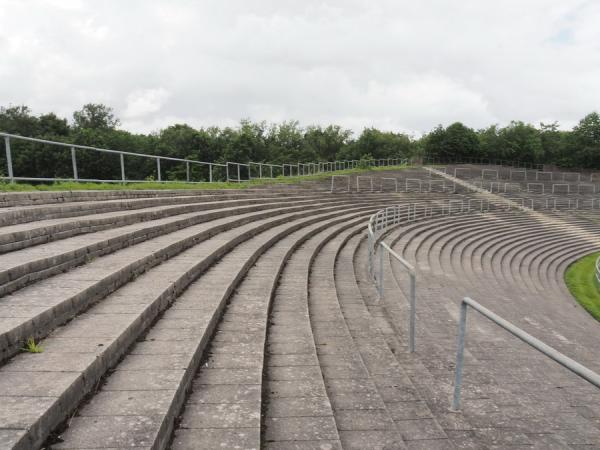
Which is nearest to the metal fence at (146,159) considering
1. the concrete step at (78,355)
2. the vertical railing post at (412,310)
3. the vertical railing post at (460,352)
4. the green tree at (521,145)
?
the concrete step at (78,355)

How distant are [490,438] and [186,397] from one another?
85.1 inches

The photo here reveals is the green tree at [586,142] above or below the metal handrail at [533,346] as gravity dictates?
above

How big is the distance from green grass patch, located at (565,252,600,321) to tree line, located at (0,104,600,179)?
37770 mm

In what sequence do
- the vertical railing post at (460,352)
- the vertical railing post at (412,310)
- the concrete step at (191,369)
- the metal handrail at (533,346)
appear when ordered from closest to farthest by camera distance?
the metal handrail at (533,346)
the concrete step at (191,369)
the vertical railing post at (460,352)
the vertical railing post at (412,310)

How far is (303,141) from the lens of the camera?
3290 inches

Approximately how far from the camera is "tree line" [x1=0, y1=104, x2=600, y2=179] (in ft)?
191

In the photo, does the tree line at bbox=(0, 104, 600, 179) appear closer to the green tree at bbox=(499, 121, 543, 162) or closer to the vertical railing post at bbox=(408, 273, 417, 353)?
the green tree at bbox=(499, 121, 543, 162)

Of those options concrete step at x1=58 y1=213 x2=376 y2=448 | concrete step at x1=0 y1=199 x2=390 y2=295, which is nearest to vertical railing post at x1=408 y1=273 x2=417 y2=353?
concrete step at x1=58 y1=213 x2=376 y2=448

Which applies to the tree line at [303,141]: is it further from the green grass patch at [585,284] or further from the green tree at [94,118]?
the green grass patch at [585,284]

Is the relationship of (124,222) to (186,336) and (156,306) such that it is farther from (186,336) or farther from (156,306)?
(186,336)

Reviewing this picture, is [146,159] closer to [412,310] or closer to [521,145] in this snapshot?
[412,310]

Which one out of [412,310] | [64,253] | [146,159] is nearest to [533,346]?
[412,310]

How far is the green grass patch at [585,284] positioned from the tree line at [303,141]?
37.8 meters

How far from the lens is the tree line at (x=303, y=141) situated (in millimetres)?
58344
